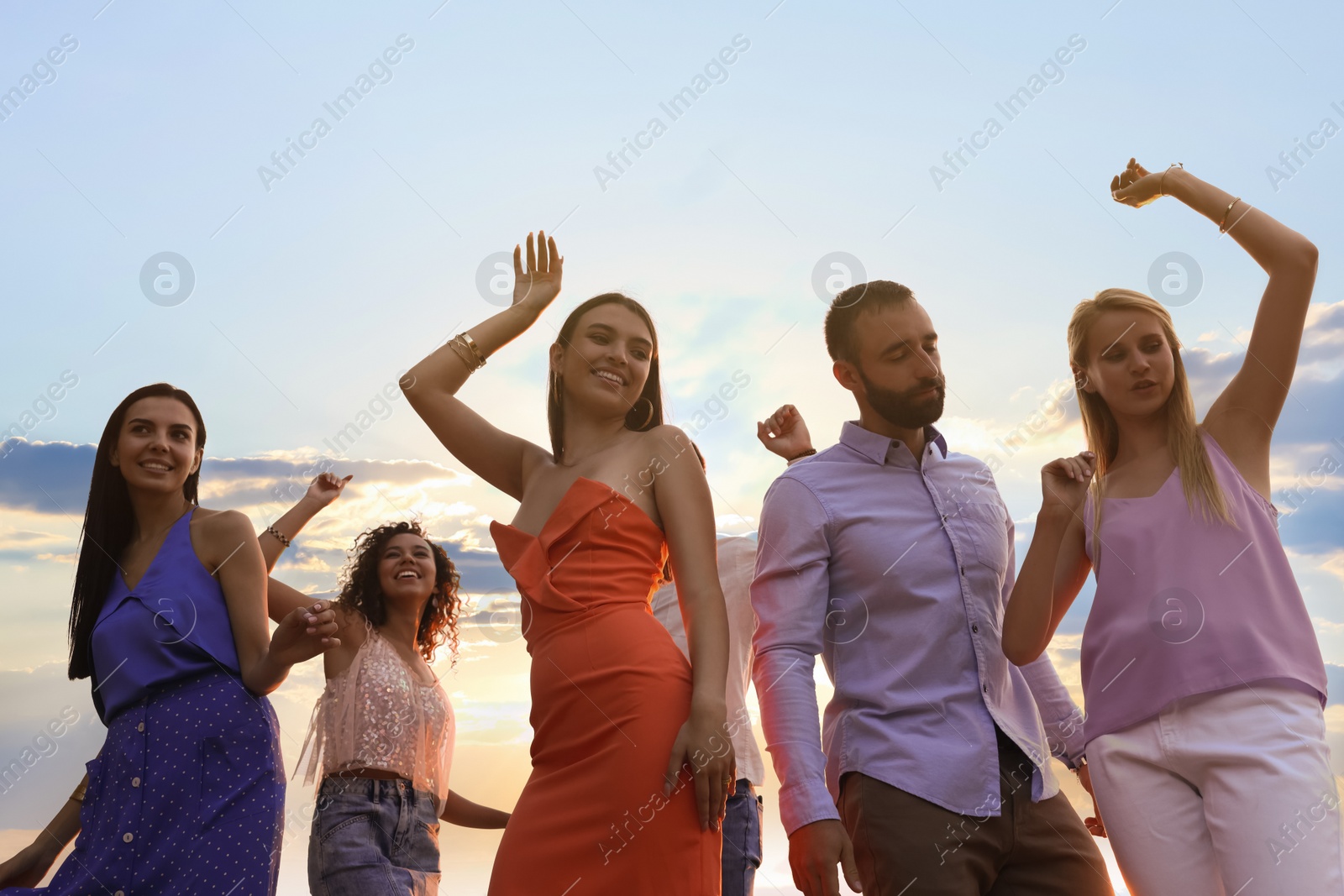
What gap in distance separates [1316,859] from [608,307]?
2338 millimetres

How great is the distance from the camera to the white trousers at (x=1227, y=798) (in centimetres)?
246

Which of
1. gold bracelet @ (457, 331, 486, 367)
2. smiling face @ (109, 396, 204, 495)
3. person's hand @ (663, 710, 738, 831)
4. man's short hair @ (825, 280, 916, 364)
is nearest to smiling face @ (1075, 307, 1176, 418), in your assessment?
man's short hair @ (825, 280, 916, 364)

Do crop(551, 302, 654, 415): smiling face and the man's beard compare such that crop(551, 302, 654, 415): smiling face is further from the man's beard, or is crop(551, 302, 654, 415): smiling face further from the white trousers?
the white trousers

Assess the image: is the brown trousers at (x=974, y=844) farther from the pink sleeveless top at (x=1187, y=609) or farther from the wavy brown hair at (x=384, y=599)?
the wavy brown hair at (x=384, y=599)

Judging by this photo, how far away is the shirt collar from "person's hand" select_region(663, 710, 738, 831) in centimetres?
110

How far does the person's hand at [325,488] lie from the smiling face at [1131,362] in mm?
3313

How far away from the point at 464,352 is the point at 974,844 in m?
2.01

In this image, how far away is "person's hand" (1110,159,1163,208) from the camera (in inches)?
136

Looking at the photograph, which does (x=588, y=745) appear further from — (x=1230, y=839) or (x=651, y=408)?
(x=1230, y=839)

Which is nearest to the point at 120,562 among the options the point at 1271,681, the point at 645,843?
the point at 645,843

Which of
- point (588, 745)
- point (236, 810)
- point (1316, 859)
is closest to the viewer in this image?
point (1316, 859)

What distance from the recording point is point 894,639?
9.66 feet

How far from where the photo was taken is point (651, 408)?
332cm

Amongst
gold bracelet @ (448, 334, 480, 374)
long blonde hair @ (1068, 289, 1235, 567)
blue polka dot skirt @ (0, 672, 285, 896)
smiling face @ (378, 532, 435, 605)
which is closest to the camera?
long blonde hair @ (1068, 289, 1235, 567)
